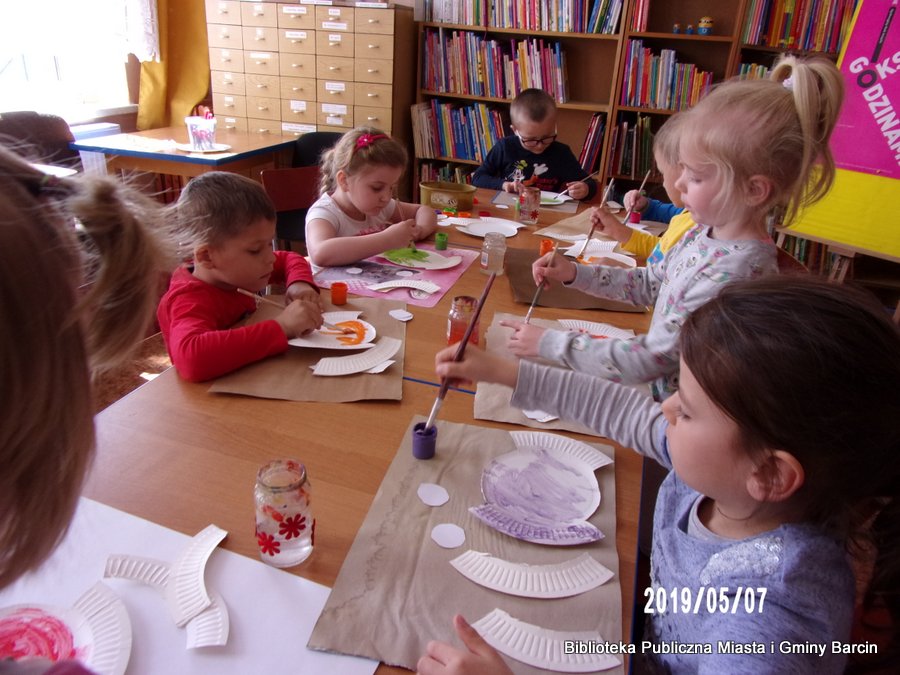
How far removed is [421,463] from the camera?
0.86 m

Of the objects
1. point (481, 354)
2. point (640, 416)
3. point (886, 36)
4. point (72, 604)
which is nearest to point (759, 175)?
point (640, 416)

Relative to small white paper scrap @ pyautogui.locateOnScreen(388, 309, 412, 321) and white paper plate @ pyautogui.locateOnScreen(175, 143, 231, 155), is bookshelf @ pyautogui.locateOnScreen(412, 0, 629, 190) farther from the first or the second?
small white paper scrap @ pyautogui.locateOnScreen(388, 309, 412, 321)

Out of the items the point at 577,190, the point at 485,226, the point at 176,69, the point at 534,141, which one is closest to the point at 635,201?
the point at 577,190

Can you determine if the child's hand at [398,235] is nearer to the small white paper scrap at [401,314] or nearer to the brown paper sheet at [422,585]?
the small white paper scrap at [401,314]

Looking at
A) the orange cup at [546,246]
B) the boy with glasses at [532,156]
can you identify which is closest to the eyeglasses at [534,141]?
the boy with glasses at [532,156]

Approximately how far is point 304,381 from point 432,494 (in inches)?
14.7

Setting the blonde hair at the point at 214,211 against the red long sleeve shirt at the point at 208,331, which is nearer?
the red long sleeve shirt at the point at 208,331

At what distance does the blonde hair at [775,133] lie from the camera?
1.05 meters

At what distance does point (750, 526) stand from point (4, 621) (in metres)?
0.80

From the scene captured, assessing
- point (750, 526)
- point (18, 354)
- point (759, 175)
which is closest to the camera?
point (18, 354)

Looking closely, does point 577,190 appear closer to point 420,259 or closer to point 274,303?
point 420,259

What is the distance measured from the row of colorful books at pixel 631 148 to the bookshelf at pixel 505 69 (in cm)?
8

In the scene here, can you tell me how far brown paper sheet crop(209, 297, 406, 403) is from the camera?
1.00m

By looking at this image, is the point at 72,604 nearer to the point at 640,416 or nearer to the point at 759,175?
the point at 640,416
